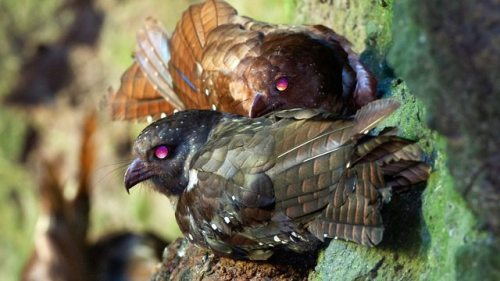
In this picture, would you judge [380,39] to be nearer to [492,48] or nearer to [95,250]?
[492,48]

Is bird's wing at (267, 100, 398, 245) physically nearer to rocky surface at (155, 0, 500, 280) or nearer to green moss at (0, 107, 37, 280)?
rocky surface at (155, 0, 500, 280)

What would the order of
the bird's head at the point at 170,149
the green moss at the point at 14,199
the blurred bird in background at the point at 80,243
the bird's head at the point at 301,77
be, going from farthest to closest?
1. the green moss at the point at 14,199
2. the blurred bird in background at the point at 80,243
3. the bird's head at the point at 301,77
4. the bird's head at the point at 170,149

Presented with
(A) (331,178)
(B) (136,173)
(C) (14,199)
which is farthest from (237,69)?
(C) (14,199)

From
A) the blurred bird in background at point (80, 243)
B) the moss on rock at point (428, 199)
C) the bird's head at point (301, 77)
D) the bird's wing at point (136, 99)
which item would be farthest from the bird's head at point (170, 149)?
the blurred bird in background at point (80, 243)

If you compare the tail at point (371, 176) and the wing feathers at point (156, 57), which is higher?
the tail at point (371, 176)

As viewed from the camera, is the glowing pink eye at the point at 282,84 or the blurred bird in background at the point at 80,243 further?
the blurred bird in background at the point at 80,243

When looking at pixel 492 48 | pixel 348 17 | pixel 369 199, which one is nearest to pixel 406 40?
pixel 492 48

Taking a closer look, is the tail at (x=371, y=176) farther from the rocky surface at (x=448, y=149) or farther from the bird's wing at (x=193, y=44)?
the bird's wing at (x=193, y=44)
